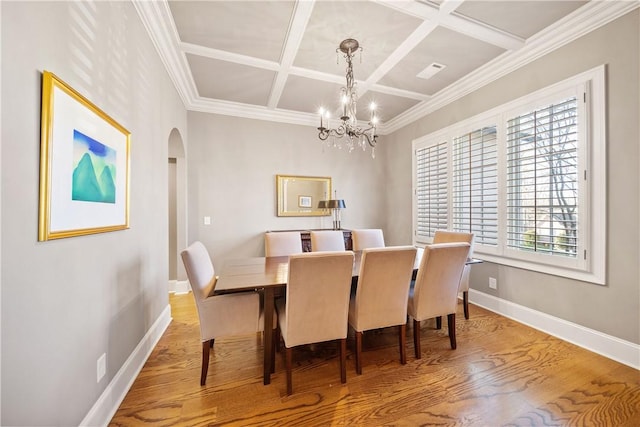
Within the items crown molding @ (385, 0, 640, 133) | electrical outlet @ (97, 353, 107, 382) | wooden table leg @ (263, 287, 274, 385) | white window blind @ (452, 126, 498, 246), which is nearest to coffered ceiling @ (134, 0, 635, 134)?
crown molding @ (385, 0, 640, 133)

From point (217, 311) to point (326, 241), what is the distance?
151cm

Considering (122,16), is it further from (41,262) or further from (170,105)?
(41,262)

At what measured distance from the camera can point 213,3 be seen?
6.44ft

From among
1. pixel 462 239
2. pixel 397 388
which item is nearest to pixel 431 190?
pixel 462 239

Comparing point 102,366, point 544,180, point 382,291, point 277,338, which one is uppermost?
point 544,180

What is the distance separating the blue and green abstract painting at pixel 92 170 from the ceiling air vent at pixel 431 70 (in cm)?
309

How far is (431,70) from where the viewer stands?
2.92 meters

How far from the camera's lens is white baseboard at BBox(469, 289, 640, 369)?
193 cm

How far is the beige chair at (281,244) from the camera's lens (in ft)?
9.39

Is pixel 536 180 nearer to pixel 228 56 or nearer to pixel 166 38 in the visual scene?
pixel 228 56

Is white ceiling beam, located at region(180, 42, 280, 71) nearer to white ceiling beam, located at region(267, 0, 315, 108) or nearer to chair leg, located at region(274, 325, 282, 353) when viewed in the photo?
white ceiling beam, located at region(267, 0, 315, 108)

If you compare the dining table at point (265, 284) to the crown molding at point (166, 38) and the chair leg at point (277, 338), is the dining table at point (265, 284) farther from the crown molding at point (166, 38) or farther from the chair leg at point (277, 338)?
the crown molding at point (166, 38)

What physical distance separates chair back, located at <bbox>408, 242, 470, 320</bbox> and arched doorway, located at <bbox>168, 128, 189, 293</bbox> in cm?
309

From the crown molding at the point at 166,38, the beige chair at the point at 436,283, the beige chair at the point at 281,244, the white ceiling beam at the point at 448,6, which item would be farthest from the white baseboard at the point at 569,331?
the crown molding at the point at 166,38
